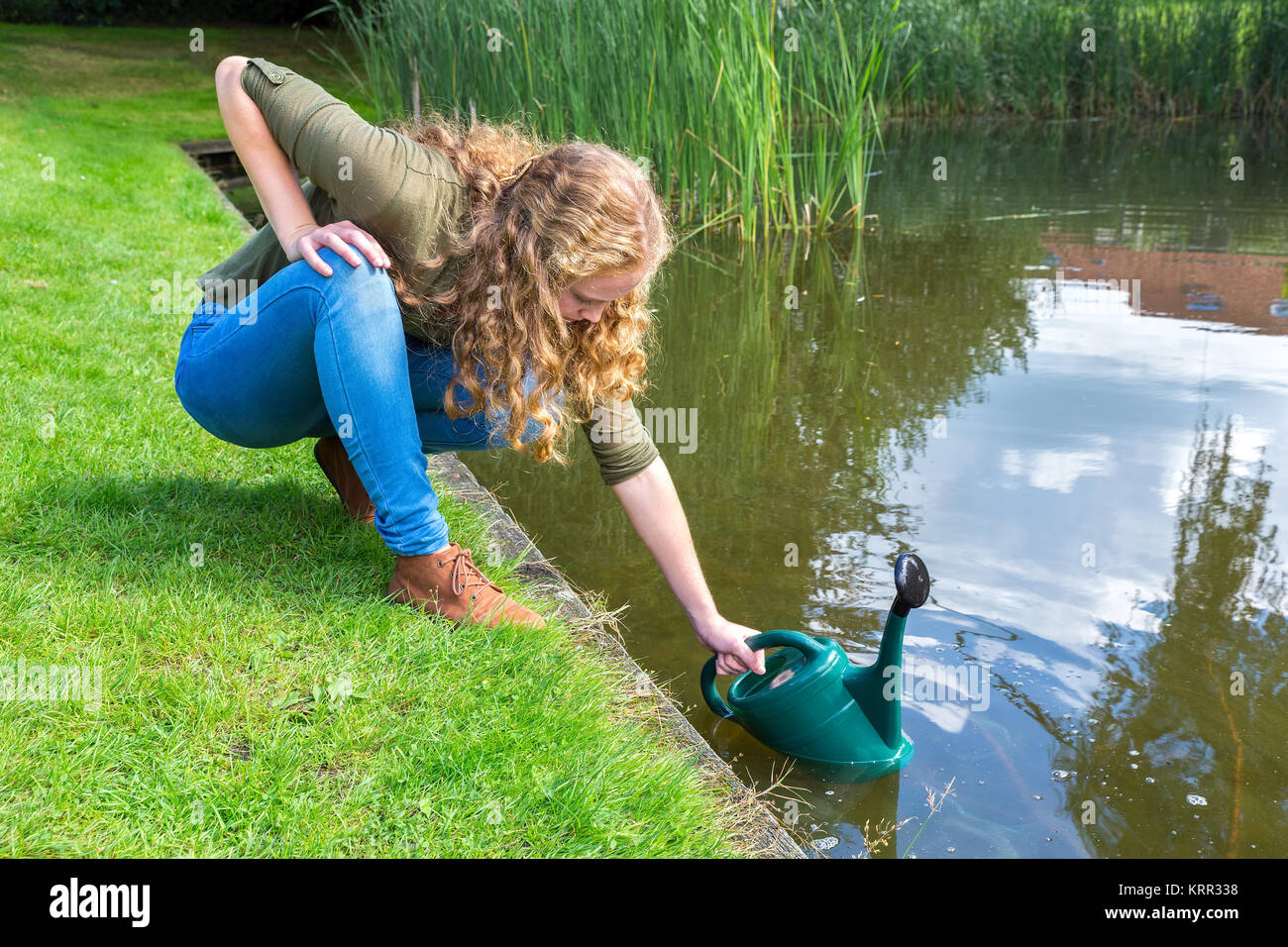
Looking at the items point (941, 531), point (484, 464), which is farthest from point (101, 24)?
point (941, 531)

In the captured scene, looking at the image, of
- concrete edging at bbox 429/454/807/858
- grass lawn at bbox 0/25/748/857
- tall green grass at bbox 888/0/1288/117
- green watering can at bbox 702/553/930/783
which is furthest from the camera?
tall green grass at bbox 888/0/1288/117

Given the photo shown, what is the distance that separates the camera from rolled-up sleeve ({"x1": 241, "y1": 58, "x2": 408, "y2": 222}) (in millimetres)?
1979

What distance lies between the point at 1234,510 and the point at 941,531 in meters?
0.89

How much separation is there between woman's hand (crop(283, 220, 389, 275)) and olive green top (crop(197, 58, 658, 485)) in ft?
0.17

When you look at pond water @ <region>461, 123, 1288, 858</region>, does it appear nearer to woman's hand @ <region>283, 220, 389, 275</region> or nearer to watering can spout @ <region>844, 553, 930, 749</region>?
watering can spout @ <region>844, 553, 930, 749</region>

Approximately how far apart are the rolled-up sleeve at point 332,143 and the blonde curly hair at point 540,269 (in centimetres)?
15

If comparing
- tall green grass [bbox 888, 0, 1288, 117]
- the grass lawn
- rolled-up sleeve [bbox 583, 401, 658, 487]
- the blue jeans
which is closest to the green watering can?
the grass lawn

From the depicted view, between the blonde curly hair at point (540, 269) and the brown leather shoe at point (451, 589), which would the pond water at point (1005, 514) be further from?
the blonde curly hair at point (540, 269)

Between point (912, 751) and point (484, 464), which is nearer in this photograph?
point (912, 751)

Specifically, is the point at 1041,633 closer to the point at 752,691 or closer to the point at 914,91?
the point at 752,691

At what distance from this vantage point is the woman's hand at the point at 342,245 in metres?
1.97

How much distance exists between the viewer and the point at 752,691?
229 centimetres

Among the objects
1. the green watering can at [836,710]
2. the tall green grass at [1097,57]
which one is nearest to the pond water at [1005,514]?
the green watering can at [836,710]

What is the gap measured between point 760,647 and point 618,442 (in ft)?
1.68
